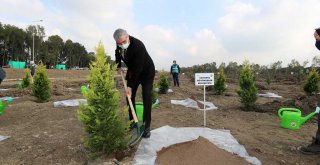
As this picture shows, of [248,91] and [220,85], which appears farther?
[220,85]

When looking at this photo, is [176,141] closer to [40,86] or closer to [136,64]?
[136,64]

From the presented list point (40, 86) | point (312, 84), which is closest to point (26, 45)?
point (40, 86)

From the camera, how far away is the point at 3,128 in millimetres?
5059

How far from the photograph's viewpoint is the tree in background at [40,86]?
859 centimetres

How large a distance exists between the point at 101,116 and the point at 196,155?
1.31m

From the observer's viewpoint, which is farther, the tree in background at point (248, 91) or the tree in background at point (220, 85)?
the tree in background at point (220, 85)

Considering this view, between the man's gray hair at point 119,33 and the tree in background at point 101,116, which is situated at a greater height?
the man's gray hair at point 119,33

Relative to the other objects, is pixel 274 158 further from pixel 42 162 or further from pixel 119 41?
pixel 42 162

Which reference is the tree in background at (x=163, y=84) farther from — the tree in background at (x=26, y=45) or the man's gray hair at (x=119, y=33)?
the tree in background at (x=26, y=45)

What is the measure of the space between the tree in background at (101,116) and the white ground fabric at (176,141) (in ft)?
1.07

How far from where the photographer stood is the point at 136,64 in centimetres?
357

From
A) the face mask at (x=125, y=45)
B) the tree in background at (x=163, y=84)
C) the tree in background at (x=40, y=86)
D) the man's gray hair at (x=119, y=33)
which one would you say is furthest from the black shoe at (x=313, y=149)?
the tree in background at (x=40, y=86)

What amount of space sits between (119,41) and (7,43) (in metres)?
63.7

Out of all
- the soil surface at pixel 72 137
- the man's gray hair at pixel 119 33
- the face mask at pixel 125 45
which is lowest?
the soil surface at pixel 72 137
